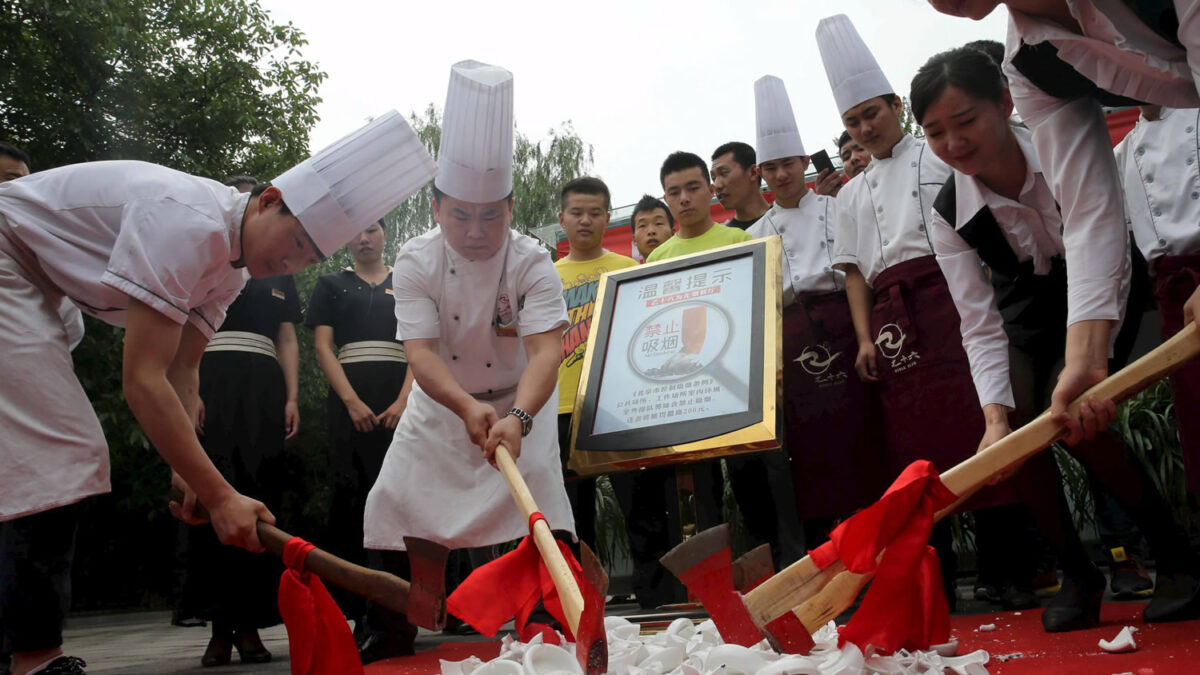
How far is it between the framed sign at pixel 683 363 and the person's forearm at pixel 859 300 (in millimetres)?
285

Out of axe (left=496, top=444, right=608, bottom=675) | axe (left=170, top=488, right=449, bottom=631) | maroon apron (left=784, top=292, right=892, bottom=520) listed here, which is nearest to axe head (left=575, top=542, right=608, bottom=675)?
axe (left=496, top=444, right=608, bottom=675)

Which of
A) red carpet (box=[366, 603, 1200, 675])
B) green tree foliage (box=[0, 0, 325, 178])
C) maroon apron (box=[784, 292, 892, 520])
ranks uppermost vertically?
green tree foliage (box=[0, 0, 325, 178])

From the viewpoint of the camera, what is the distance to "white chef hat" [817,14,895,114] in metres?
3.71

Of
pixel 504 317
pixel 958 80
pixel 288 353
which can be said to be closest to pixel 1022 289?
pixel 958 80

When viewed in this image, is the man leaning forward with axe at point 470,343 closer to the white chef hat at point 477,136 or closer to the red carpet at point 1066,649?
the white chef hat at point 477,136

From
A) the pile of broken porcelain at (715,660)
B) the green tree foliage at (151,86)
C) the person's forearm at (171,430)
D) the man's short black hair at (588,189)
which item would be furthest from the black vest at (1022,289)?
the green tree foliage at (151,86)

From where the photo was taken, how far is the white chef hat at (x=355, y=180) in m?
2.35

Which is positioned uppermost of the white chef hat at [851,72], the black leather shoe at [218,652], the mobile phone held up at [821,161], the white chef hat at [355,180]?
the white chef hat at [851,72]

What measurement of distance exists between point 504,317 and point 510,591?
117 cm

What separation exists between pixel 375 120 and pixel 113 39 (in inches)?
315

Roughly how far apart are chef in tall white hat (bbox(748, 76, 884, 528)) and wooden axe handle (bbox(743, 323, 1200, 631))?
1.68 m

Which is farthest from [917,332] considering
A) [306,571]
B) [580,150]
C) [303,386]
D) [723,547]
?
[580,150]

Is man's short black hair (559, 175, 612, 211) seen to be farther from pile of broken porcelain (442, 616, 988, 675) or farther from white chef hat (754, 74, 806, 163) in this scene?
pile of broken porcelain (442, 616, 988, 675)

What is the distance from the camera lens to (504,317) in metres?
3.20
